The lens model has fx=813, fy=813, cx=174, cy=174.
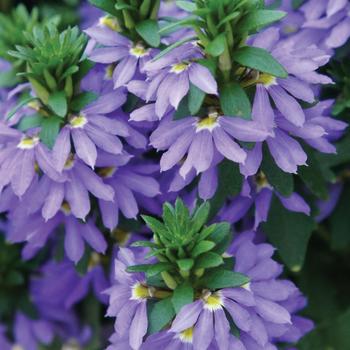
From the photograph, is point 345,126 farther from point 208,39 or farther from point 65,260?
point 65,260

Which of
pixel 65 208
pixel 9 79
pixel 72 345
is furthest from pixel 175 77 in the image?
pixel 72 345

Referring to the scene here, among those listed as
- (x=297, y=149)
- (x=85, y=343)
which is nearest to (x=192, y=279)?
(x=297, y=149)

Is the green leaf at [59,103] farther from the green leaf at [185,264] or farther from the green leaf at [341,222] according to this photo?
the green leaf at [341,222]

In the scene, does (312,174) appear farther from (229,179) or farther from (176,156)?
(176,156)

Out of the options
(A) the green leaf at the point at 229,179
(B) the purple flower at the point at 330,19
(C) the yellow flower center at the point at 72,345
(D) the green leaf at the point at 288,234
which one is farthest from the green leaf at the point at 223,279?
(C) the yellow flower center at the point at 72,345

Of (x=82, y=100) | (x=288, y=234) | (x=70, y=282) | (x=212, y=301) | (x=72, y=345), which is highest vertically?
(x=82, y=100)

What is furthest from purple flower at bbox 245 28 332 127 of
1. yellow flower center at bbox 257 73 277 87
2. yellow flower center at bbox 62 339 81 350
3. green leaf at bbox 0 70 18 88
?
yellow flower center at bbox 62 339 81 350
